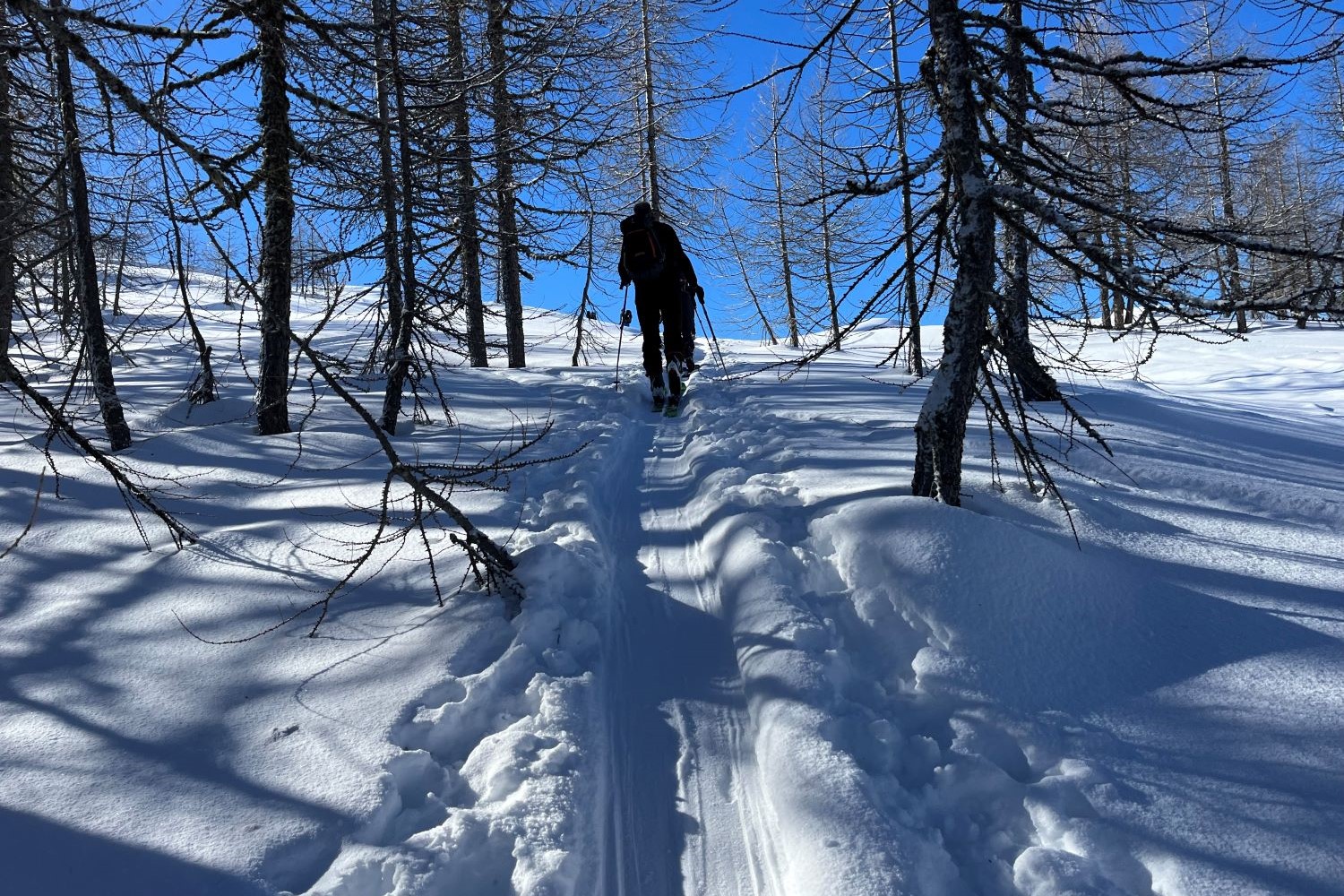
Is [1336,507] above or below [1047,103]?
→ below

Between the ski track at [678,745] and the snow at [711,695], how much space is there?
14mm

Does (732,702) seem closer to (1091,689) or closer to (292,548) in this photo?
(1091,689)

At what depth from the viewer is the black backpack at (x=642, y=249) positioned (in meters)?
7.90

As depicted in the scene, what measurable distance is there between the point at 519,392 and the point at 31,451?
5.31 metres

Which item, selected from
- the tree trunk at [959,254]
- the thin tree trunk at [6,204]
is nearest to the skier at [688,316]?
the tree trunk at [959,254]

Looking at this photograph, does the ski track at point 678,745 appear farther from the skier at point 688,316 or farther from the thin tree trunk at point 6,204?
the skier at point 688,316

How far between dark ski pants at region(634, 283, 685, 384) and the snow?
354cm

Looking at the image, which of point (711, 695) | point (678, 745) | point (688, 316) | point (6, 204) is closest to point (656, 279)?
point (688, 316)

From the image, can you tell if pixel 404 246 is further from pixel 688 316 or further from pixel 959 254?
pixel 959 254

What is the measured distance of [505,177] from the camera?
10.6 m

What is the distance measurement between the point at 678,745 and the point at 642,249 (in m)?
6.28

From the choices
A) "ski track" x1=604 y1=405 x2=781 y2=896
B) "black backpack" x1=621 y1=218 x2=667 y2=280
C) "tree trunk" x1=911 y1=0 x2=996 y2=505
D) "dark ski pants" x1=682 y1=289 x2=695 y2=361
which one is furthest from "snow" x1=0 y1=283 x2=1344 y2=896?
"dark ski pants" x1=682 y1=289 x2=695 y2=361

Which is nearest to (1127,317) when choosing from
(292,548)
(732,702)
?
(732,702)

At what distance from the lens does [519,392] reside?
995 cm
